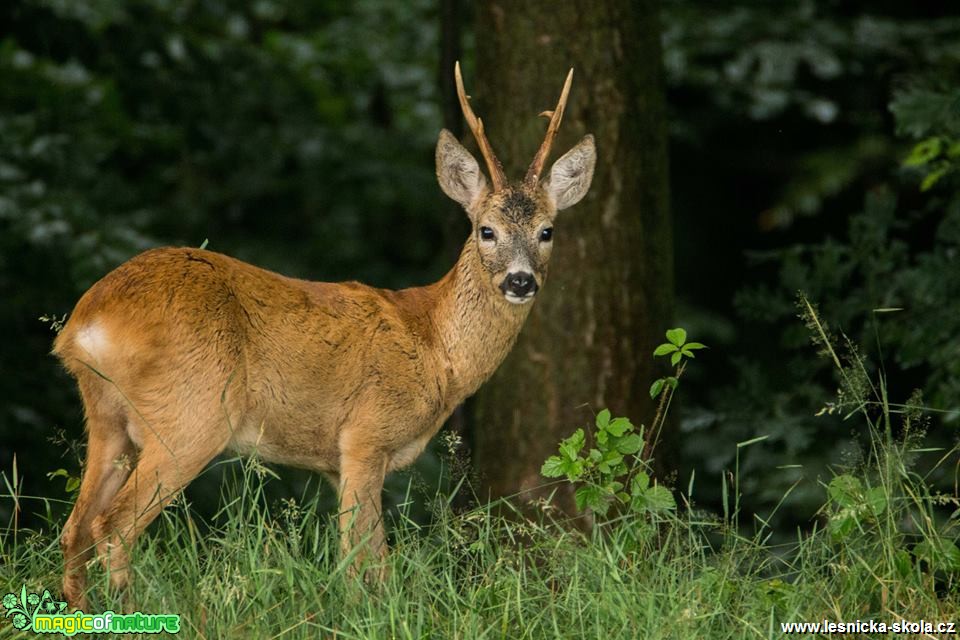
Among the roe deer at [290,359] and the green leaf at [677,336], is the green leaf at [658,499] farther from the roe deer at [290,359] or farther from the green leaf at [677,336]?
the roe deer at [290,359]

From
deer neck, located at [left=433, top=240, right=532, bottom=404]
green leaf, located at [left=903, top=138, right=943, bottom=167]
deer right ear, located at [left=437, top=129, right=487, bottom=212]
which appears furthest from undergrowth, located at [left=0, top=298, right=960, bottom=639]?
green leaf, located at [left=903, top=138, right=943, bottom=167]

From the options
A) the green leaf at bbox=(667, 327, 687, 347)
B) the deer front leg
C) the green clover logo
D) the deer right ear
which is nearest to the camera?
the green clover logo

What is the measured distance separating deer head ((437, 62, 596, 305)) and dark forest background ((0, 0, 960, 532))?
1.90ft

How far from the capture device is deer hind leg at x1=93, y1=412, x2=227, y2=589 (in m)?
3.80

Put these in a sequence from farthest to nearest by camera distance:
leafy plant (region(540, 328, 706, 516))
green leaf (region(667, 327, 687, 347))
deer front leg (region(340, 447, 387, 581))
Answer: deer front leg (region(340, 447, 387, 581))
green leaf (region(667, 327, 687, 347))
leafy plant (region(540, 328, 706, 516))

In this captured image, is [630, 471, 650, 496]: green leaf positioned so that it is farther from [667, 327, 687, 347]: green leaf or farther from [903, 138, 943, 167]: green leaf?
[903, 138, 943, 167]: green leaf

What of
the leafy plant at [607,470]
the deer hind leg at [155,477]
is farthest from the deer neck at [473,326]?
the deer hind leg at [155,477]

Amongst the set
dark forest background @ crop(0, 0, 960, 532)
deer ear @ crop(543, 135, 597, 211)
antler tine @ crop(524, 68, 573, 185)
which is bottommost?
dark forest background @ crop(0, 0, 960, 532)

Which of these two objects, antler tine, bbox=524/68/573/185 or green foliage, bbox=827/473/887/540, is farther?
antler tine, bbox=524/68/573/185

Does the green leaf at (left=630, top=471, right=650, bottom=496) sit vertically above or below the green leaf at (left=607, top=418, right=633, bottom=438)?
below

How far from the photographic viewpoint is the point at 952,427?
584 cm

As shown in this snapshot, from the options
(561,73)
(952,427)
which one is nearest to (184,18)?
(561,73)

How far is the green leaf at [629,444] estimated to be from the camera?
12.9 feet

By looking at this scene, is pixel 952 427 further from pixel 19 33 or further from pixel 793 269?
pixel 19 33
